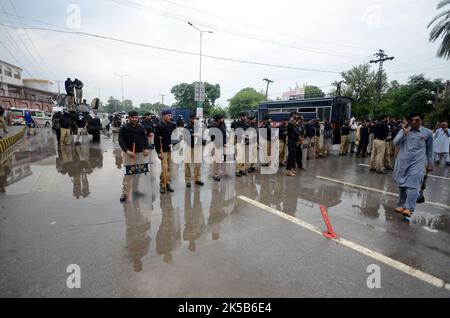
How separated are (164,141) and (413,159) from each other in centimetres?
518

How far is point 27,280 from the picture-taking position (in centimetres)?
265

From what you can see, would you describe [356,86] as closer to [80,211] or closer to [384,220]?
[384,220]

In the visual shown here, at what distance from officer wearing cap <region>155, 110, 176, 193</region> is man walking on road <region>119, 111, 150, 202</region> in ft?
1.08

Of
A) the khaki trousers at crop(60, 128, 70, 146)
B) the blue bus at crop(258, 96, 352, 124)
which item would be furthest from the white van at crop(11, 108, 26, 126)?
the blue bus at crop(258, 96, 352, 124)

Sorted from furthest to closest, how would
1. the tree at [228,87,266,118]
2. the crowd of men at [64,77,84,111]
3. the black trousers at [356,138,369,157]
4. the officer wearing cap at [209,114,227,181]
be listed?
the tree at [228,87,266,118] < the crowd of men at [64,77,84,111] < the black trousers at [356,138,369,157] < the officer wearing cap at [209,114,227,181]

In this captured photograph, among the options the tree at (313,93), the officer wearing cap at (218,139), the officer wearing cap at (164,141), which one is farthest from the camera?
the tree at (313,93)

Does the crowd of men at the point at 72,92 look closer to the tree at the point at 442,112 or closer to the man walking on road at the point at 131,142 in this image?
the man walking on road at the point at 131,142

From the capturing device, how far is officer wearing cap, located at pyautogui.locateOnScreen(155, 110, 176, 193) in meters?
5.84

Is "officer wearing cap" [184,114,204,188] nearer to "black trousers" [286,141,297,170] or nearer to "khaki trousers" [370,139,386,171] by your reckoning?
"black trousers" [286,141,297,170]

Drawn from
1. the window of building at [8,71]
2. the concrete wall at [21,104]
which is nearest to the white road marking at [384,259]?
the concrete wall at [21,104]

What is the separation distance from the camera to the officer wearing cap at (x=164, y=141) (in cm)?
584

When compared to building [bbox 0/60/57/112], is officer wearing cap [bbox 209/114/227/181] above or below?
below

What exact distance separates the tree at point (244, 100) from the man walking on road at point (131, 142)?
66388 millimetres
